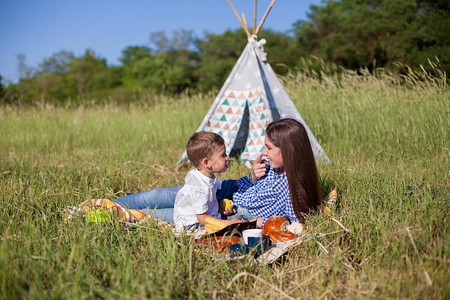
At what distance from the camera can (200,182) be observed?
102 inches

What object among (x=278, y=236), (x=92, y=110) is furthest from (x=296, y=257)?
(x=92, y=110)

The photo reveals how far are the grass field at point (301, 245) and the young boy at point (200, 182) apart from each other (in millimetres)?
350

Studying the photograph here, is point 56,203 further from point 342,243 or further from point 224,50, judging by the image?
point 224,50

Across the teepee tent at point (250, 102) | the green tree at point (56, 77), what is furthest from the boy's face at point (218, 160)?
the green tree at point (56, 77)

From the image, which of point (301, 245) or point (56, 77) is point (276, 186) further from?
point (56, 77)

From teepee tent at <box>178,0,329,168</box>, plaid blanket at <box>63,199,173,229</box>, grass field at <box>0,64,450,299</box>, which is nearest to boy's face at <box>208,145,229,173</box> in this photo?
plaid blanket at <box>63,199,173,229</box>

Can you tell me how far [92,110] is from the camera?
9055 millimetres

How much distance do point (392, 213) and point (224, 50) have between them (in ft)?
68.3

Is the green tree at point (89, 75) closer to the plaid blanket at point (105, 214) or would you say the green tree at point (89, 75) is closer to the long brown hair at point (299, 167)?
the plaid blanket at point (105, 214)

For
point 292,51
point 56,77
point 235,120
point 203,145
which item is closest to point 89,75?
point 56,77

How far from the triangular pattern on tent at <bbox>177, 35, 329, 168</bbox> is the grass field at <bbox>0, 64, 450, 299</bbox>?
0.39 meters

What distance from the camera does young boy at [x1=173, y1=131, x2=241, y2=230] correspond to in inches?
100

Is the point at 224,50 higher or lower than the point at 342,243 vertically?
Answer: higher

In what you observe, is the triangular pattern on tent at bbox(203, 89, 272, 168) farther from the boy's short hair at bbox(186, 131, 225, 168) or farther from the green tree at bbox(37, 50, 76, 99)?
the green tree at bbox(37, 50, 76, 99)
